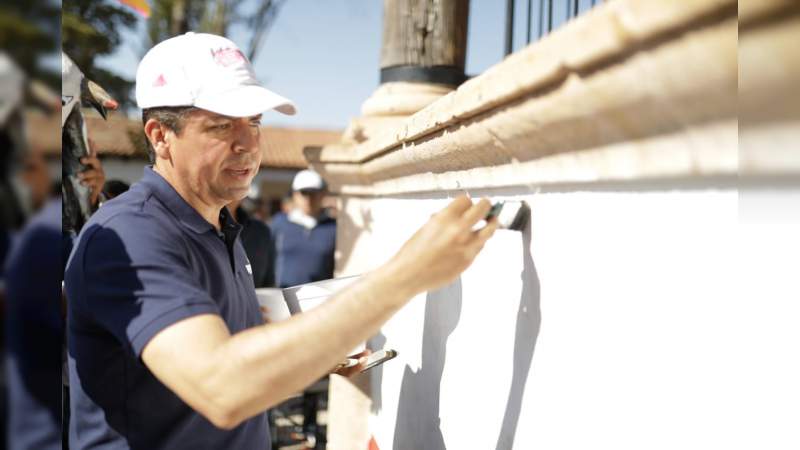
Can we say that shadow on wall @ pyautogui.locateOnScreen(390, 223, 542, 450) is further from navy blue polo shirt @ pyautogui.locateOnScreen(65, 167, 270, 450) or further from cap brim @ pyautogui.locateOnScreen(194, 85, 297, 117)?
cap brim @ pyautogui.locateOnScreen(194, 85, 297, 117)

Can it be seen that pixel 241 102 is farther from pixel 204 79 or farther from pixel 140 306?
pixel 140 306

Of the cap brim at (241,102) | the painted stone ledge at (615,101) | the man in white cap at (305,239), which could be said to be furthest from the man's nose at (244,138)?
the man in white cap at (305,239)

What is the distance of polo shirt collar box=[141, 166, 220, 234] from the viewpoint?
65.3 inches

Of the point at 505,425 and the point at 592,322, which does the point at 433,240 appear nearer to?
the point at 592,322

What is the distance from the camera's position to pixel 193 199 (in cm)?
176

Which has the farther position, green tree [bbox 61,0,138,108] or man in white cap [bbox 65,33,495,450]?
green tree [bbox 61,0,138,108]

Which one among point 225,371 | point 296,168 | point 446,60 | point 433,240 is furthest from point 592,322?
point 296,168

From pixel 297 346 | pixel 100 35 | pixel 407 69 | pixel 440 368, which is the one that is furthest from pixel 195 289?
pixel 100 35

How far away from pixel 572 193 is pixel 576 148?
0.37ft

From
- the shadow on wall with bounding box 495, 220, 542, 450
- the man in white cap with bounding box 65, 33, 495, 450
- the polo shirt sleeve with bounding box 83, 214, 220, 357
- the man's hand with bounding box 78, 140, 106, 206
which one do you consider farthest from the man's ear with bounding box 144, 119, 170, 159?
the man's hand with bounding box 78, 140, 106, 206

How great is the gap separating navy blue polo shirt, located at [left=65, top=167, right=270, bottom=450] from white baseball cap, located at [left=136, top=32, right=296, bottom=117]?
0.71ft

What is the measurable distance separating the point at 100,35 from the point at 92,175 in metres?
7.77

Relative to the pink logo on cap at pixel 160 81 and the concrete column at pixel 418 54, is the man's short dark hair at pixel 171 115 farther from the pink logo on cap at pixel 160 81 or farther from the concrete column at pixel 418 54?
the concrete column at pixel 418 54

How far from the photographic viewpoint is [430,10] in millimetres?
2934
